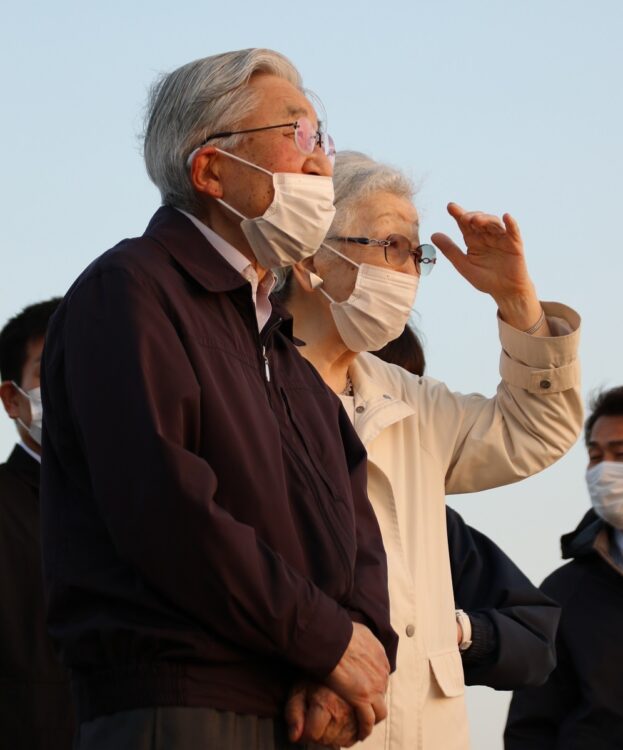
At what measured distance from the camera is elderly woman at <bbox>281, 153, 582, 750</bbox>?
4594mm

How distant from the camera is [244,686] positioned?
127 inches

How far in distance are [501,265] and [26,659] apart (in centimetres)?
206

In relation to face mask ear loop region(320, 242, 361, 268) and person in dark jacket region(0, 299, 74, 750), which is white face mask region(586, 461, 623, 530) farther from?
person in dark jacket region(0, 299, 74, 750)

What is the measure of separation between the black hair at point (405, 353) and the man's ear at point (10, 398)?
1541 millimetres

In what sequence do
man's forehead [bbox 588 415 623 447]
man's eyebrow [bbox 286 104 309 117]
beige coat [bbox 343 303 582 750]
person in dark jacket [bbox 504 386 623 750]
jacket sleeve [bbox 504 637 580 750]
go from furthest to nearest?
man's forehead [bbox 588 415 623 447], jacket sleeve [bbox 504 637 580 750], person in dark jacket [bbox 504 386 623 750], beige coat [bbox 343 303 582 750], man's eyebrow [bbox 286 104 309 117]

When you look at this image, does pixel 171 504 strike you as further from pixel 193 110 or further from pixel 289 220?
pixel 193 110

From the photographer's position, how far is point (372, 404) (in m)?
4.92

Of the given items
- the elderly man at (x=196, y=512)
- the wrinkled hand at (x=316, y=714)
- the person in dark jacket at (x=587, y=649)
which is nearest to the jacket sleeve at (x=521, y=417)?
the elderly man at (x=196, y=512)

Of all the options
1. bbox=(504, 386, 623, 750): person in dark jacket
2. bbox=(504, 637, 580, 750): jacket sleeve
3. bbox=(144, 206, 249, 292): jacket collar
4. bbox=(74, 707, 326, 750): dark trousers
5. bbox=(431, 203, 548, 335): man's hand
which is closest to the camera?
bbox=(74, 707, 326, 750): dark trousers

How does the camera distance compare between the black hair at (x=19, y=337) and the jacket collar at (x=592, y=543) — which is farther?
the jacket collar at (x=592, y=543)

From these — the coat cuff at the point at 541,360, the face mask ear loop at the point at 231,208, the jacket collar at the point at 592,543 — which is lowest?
the jacket collar at the point at 592,543

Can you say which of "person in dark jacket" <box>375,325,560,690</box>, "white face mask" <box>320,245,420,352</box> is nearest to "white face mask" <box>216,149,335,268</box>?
"white face mask" <box>320,245,420,352</box>

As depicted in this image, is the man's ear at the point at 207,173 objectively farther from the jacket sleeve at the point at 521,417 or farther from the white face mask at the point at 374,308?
the jacket sleeve at the point at 521,417

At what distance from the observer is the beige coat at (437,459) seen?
4.51m
